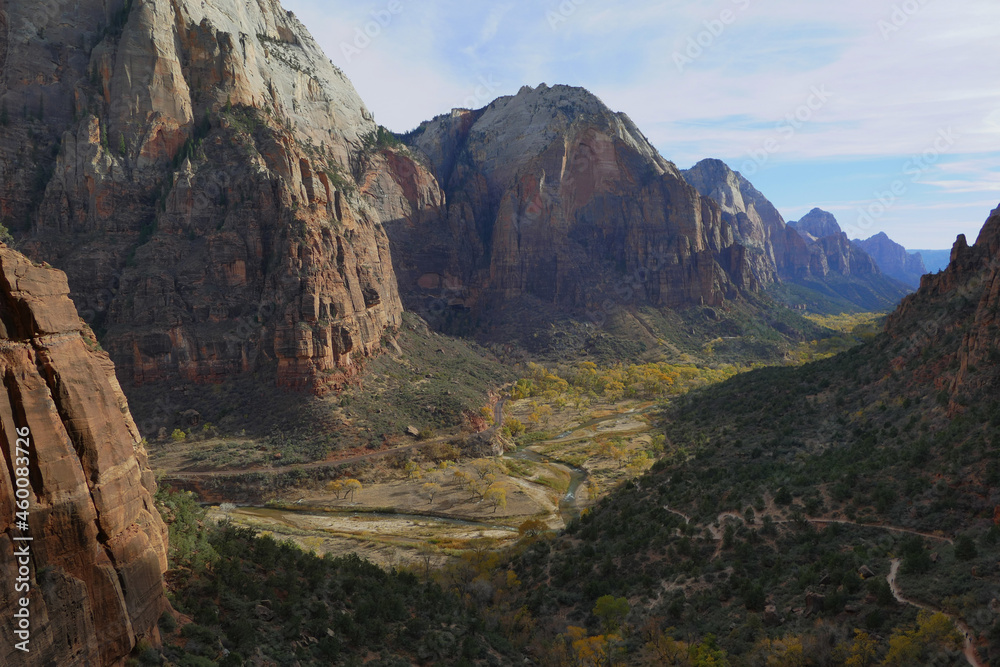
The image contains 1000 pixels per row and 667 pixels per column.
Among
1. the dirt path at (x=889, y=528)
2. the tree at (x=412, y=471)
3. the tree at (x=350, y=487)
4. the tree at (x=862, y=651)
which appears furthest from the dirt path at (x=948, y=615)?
the tree at (x=350, y=487)

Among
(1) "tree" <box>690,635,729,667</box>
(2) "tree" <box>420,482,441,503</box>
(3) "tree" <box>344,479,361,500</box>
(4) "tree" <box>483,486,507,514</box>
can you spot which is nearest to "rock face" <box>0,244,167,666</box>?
(1) "tree" <box>690,635,729,667</box>

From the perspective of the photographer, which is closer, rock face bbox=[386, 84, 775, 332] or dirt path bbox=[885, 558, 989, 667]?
dirt path bbox=[885, 558, 989, 667]

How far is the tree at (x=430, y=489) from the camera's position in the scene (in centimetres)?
7144

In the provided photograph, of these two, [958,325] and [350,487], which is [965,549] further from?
[350,487]

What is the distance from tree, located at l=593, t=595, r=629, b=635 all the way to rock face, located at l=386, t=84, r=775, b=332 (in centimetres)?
12852

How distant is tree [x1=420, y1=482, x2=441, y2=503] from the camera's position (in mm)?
71444

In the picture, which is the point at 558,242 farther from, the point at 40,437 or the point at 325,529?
the point at 40,437

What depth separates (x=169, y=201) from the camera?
83250 mm

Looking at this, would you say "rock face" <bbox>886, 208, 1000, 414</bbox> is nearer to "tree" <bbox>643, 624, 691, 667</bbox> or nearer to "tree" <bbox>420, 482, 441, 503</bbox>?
"tree" <bbox>643, 624, 691, 667</bbox>

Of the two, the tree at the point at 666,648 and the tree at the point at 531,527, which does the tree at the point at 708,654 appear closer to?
the tree at the point at 666,648

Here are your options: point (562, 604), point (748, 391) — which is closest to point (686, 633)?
point (562, 604)

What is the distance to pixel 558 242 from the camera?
557ft

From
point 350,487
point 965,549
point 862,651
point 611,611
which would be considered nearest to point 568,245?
point 350,487

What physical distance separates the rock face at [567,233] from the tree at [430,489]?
87938mm
